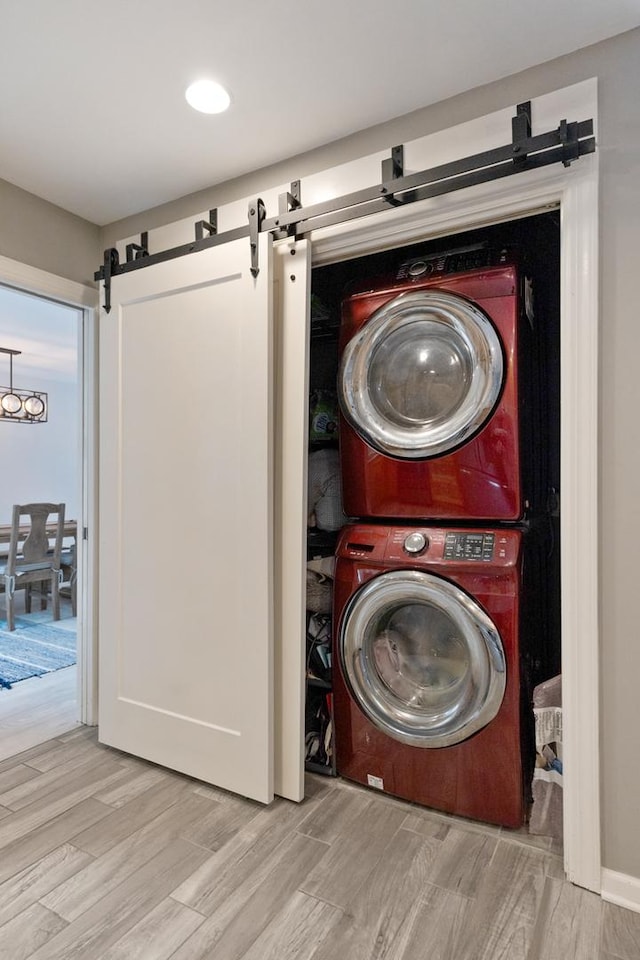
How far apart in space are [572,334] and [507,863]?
62.7 inches

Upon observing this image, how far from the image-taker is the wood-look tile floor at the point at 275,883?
139 centimetres

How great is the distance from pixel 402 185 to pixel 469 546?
1.19m

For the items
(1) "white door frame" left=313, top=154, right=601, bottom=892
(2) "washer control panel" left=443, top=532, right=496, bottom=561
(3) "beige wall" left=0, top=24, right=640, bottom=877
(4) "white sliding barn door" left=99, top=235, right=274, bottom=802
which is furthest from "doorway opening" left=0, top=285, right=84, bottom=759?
(3) "beige wall" left=0, top=24, right=640, bottom=877

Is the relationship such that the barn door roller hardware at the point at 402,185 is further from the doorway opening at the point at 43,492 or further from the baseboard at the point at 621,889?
the baseboard at the point at 621,889

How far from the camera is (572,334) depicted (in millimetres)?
1562

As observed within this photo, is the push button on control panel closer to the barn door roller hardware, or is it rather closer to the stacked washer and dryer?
the stacked washer and dryer

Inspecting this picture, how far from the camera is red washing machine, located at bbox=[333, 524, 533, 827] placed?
1790 mm

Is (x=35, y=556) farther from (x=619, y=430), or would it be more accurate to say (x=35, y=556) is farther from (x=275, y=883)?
(x=619, y=430)

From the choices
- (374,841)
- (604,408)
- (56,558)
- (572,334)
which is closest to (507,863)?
(374,841)

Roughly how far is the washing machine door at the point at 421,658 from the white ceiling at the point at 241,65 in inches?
62.0

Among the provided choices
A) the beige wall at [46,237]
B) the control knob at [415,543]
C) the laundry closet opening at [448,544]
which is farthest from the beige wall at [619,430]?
the beige wall at [46,237]

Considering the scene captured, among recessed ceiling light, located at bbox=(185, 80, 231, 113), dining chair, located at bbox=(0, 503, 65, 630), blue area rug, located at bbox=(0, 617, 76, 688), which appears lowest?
blue area rug, located at bbox=(0, 617, 76, 688)

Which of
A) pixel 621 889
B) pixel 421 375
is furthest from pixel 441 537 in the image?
pixel 621 889

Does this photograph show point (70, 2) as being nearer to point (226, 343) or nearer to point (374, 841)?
point (226, 343)
